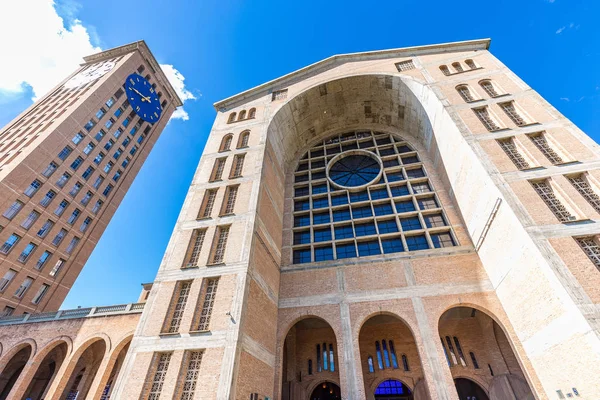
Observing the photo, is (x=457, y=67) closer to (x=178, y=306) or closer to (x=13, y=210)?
(x=178, y=306)

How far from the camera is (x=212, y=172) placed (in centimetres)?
2131

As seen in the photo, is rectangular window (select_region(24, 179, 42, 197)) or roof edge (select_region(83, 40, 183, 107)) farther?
roof edge (select_region(83, 40, 183, 107))

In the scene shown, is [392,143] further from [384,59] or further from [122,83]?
[122,83]

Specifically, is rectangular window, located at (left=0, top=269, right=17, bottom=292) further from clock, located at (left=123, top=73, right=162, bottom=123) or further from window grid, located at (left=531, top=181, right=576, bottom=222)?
window grid, located at (left=531, top=181, right=576, bottom=222)

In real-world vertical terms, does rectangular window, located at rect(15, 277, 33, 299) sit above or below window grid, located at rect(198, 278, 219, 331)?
above

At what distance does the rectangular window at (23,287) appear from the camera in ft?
83.4

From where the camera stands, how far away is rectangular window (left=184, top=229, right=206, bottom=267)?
16.3 m

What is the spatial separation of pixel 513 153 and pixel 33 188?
4044cm

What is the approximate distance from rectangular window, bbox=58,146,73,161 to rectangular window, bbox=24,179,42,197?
3.98 meters

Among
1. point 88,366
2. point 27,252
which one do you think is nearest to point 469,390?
point 88,366

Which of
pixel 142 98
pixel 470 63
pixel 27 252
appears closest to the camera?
pixel 470 63

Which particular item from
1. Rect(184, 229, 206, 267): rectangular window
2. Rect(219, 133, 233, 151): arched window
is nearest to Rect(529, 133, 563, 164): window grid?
Rect(184, 229, 206, 267): rectangular window

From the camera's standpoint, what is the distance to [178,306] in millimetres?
14625

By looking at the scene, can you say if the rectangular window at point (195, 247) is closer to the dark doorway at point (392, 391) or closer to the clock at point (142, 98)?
the dark doorway at point (392, 391)
